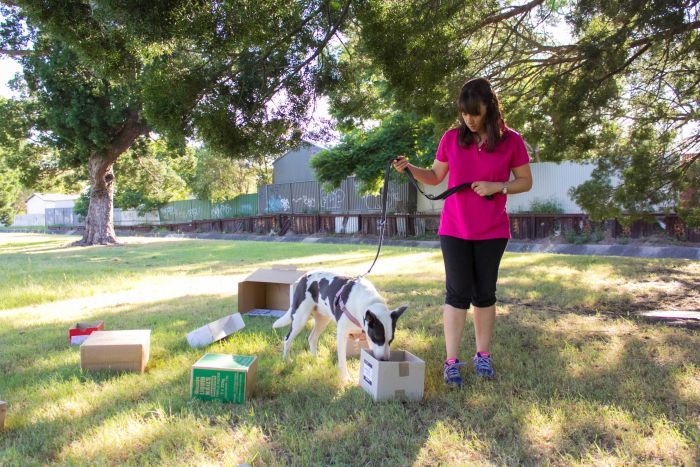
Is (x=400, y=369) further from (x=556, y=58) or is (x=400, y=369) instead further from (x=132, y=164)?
(x=132, y=164)

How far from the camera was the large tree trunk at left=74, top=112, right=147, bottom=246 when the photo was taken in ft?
56.4

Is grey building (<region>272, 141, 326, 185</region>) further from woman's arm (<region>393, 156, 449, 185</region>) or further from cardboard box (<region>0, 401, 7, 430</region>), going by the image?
cardboard box (<region>0, 401, 7, 430</region>)

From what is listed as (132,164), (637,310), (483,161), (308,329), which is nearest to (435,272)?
(637,310)

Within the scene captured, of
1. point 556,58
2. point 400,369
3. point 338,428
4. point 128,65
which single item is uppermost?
point 556,58

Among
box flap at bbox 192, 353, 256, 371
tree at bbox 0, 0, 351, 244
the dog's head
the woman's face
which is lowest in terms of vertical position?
box flap at bbox 192, 353, 256, 371

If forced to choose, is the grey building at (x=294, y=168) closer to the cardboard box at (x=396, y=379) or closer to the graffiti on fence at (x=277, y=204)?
the graffiti on fence at (x=277, y=204)

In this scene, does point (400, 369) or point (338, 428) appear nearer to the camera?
point (338, 428)

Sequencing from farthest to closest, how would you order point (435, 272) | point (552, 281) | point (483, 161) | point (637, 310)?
point (435, 272) → point (552, 281) → point (637, 310) → point (483, 161)

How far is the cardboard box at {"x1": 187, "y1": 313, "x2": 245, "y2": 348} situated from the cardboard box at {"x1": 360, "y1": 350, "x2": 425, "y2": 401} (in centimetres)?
163

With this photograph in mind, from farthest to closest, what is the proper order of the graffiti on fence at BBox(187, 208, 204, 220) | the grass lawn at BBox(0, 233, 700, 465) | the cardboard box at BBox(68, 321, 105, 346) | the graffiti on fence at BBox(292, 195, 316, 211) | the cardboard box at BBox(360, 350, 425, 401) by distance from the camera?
the graffiti on fence at BBox(187, 208, 204, 220) → the graffiti on fence at BBox(292, 195, 316, 211) → the cardboard box at BBox(68, 321, 105, 346) → the cardboard box at BBox(360, 350, 425, 401) → the grass lawn at BBox(0, 233, 700, 465)

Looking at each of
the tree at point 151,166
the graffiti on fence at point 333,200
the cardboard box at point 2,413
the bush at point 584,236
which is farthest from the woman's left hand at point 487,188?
the graffiti on fence at point 333,200

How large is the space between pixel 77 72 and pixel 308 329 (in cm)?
1284

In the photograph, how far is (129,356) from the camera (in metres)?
3.37

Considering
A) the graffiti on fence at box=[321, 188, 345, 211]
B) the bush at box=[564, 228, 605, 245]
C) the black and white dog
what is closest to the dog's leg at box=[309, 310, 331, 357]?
the black and white dog
